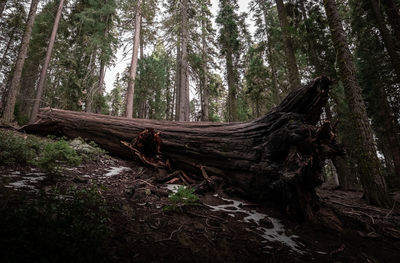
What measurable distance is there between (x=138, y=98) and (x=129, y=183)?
2209cm

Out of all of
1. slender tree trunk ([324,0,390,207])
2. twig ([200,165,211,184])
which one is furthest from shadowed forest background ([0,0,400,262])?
twig ([200,165,211,184])

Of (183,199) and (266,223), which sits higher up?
(183,199)

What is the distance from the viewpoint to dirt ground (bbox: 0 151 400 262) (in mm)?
2285

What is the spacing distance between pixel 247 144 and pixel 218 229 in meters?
2.34

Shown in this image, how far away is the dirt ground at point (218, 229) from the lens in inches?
90.0

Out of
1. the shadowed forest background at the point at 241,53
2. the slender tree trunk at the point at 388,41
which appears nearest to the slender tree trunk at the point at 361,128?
the shadowed forest background at the point at 241,53

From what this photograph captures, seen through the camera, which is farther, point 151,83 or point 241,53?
point 151,83

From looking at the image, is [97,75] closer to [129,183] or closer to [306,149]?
[129,183]

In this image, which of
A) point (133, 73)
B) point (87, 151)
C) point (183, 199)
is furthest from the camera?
point (133, 73)

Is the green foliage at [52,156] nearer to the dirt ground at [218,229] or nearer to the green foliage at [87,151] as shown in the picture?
the dirt ground at [218,229]

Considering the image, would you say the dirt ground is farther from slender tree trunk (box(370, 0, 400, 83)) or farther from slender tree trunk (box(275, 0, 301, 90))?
slender tree trunk (box(370, 0, 400, 83))

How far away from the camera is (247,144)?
4723 millimetres

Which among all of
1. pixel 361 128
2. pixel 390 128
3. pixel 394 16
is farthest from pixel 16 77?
pixel 390 128

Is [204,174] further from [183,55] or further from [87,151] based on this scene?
[183,55]
